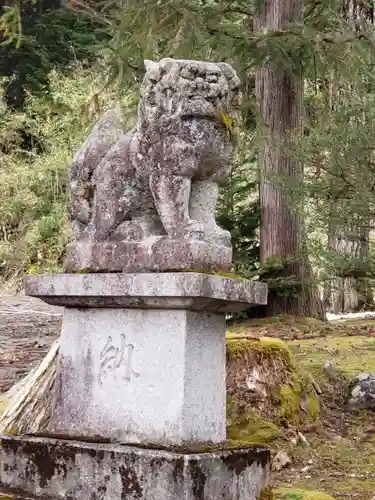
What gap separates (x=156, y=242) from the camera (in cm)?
427

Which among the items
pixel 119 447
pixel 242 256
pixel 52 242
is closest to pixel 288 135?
pixel 242 256

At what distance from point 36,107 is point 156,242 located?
18484 mm

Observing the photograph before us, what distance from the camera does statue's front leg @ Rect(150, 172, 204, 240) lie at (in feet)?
14.0

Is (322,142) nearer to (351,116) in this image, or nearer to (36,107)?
(351,116)

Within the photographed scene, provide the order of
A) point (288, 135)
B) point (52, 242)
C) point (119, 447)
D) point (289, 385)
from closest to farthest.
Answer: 1. point (119, 447)
2. point (289, 385)
3. point (288, 135)
4. point (52, 242)

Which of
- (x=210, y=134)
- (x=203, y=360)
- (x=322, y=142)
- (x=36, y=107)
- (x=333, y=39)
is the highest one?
(x=36, y=107)

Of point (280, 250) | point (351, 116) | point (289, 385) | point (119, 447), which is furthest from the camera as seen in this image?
point (280, 250)

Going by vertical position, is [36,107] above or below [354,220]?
above

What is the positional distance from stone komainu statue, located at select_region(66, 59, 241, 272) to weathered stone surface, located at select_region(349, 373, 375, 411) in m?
3.73

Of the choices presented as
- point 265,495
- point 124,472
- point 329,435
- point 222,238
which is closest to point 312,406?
point 329,435

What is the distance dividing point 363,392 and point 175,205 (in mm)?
4061

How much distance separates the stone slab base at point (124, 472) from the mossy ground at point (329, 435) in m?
0.70

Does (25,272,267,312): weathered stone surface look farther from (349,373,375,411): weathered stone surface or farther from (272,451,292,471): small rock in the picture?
(349,373,375,411): weathered stone surface

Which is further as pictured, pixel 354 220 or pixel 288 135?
pixel 288 135
